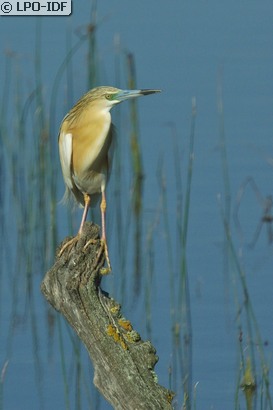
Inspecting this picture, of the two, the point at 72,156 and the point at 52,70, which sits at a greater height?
the point at 52,70

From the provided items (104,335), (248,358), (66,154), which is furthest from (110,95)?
(248,358)

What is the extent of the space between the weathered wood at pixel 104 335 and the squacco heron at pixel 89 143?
2.87ft

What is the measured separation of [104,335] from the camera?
3.80m

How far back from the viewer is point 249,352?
590 cm

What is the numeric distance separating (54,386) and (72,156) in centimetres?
168

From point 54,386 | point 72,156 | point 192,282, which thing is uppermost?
point 72,156

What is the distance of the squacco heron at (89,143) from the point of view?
15.8ft

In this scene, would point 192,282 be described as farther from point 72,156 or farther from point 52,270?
point 52,270

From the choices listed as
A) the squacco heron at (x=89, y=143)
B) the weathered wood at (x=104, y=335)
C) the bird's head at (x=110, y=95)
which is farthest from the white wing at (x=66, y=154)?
the weathered wood at (x=104, y=335)

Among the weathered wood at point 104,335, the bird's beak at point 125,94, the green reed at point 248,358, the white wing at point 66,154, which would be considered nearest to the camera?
the weathered wood at point 104,335

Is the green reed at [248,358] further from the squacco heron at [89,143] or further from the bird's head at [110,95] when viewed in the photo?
the bird's head at [110,95]

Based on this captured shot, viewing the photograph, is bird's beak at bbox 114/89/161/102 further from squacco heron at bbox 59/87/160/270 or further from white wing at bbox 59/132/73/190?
white wing at bbox 59/132/73/190

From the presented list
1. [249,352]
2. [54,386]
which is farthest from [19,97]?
[249,352]

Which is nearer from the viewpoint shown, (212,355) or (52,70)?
(212,355)
